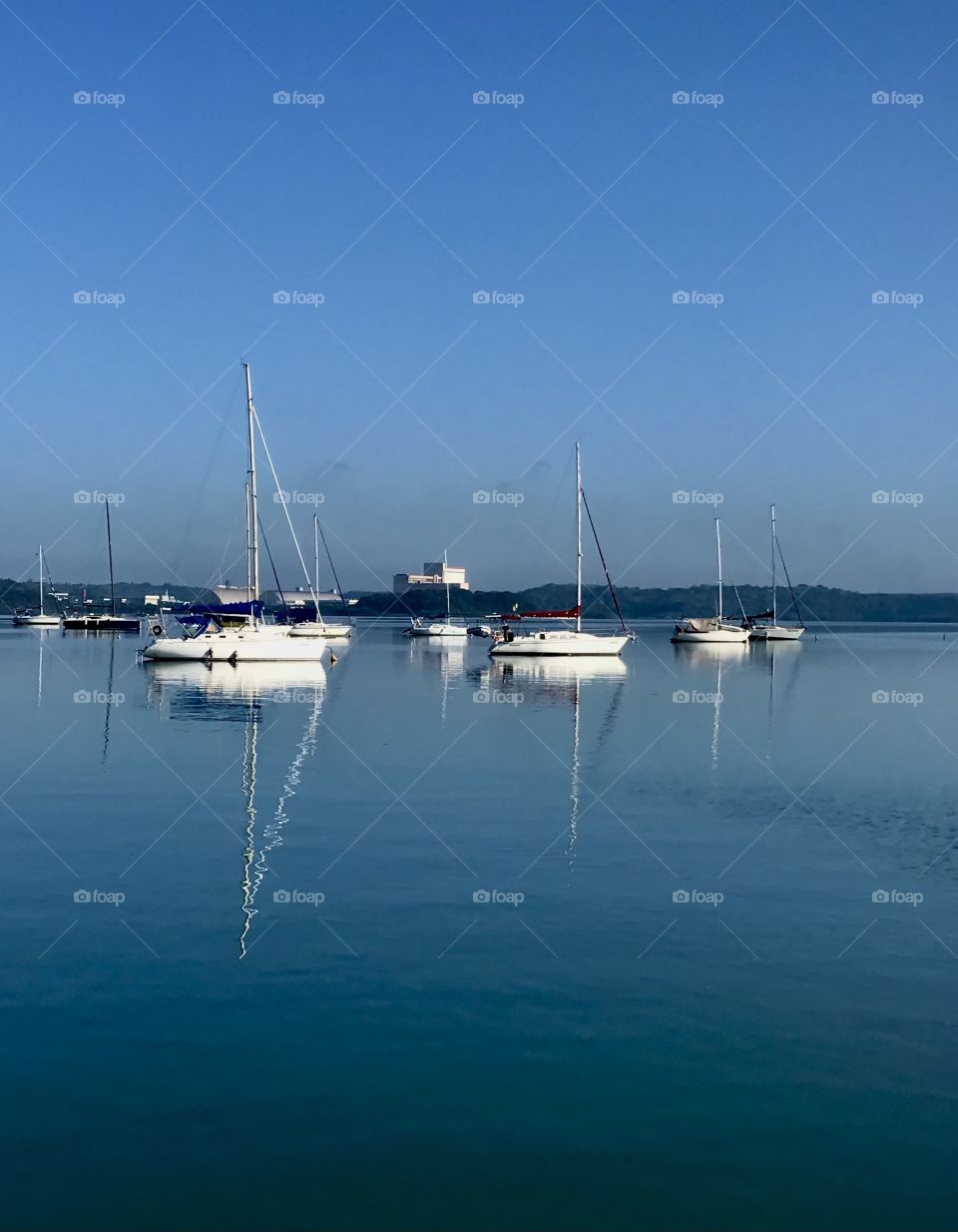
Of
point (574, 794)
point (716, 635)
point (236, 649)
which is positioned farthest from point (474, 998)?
point (716, 635)

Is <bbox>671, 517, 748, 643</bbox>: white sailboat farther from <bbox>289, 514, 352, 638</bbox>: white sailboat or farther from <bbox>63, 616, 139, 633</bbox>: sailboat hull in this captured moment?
<bbox>63, 616, 139, 633</bbox>: sailboat hull

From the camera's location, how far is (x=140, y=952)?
13.8 metres

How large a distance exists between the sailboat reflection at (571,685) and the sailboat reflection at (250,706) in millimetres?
5412

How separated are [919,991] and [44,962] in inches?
396

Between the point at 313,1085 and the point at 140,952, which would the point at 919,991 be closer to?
the point at 313,1085

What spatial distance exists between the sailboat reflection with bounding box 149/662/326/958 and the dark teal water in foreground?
200 mm

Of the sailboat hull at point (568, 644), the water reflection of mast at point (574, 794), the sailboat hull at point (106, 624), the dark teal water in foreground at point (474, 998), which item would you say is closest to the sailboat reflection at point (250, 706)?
the dark teal water in foreground at point (474, 998)

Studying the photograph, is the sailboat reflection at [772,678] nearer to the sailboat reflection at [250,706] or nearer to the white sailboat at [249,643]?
the sailboat reflection at [250,706]

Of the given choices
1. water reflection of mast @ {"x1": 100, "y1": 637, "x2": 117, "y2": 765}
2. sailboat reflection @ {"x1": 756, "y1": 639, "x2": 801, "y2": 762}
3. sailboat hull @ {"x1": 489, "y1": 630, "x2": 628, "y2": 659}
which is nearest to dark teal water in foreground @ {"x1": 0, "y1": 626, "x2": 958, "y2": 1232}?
water reflection of mast @ {"x1": 100, "y1": 637, "x2": 117, "y2": 765}

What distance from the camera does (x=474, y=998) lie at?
12492 mm

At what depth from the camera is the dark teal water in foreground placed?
8.71 metres

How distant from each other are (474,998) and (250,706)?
120 feet

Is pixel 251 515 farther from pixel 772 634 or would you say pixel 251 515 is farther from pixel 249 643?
pixel 772 634

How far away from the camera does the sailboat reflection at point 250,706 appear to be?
19203 millimetres
